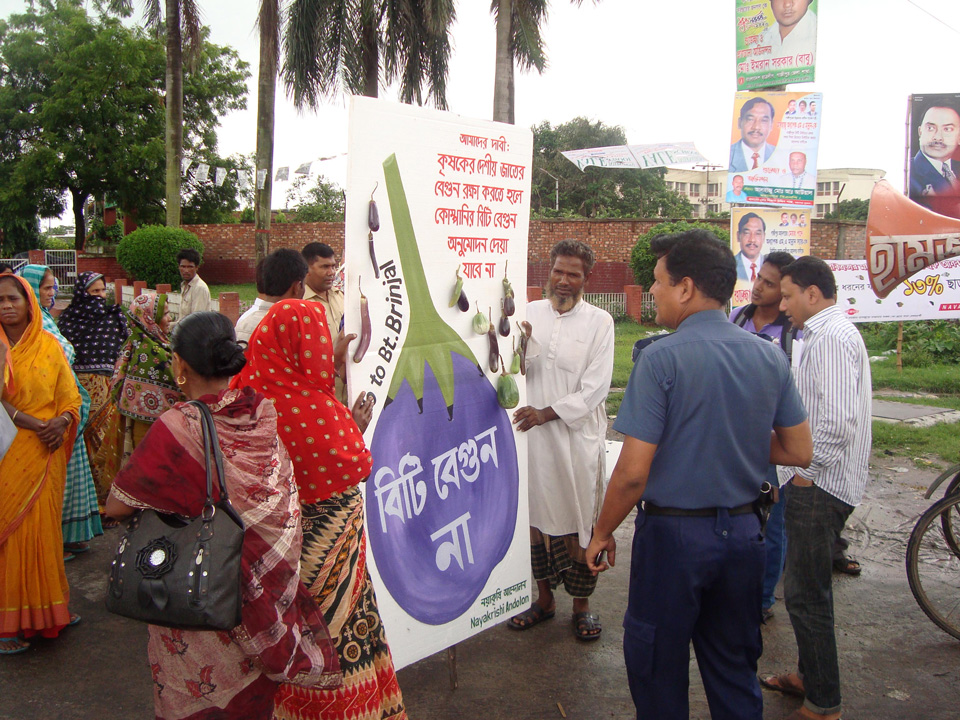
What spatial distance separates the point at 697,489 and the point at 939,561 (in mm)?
3086

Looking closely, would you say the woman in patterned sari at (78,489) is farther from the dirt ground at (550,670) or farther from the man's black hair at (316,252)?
the man's black hair at (316,252)

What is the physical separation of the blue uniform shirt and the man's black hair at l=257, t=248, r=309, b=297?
1.83 meters

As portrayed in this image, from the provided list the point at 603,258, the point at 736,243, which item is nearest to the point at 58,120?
the point at 603,258

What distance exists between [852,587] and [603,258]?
18.4 metres

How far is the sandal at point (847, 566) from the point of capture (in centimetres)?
412

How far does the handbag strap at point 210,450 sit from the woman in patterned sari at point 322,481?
16.0 inches

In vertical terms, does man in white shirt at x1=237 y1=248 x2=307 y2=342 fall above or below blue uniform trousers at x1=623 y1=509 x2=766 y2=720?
above

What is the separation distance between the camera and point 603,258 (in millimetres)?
21844

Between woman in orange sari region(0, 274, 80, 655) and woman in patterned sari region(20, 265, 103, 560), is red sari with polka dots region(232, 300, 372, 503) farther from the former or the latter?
woman in patterned sari region(20, 265, 103, 560)

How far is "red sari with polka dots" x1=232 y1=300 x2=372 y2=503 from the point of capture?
2.25 m

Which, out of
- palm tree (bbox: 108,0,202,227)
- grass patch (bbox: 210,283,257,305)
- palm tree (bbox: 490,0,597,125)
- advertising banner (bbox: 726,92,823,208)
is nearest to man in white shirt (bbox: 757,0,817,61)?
advertising banner (bbox: 726,92,823,208)

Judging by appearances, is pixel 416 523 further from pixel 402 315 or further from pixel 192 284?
pixel 192 284

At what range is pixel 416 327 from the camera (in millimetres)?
2682

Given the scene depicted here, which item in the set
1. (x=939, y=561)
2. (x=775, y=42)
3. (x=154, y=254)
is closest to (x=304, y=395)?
(x=939, y=561)
